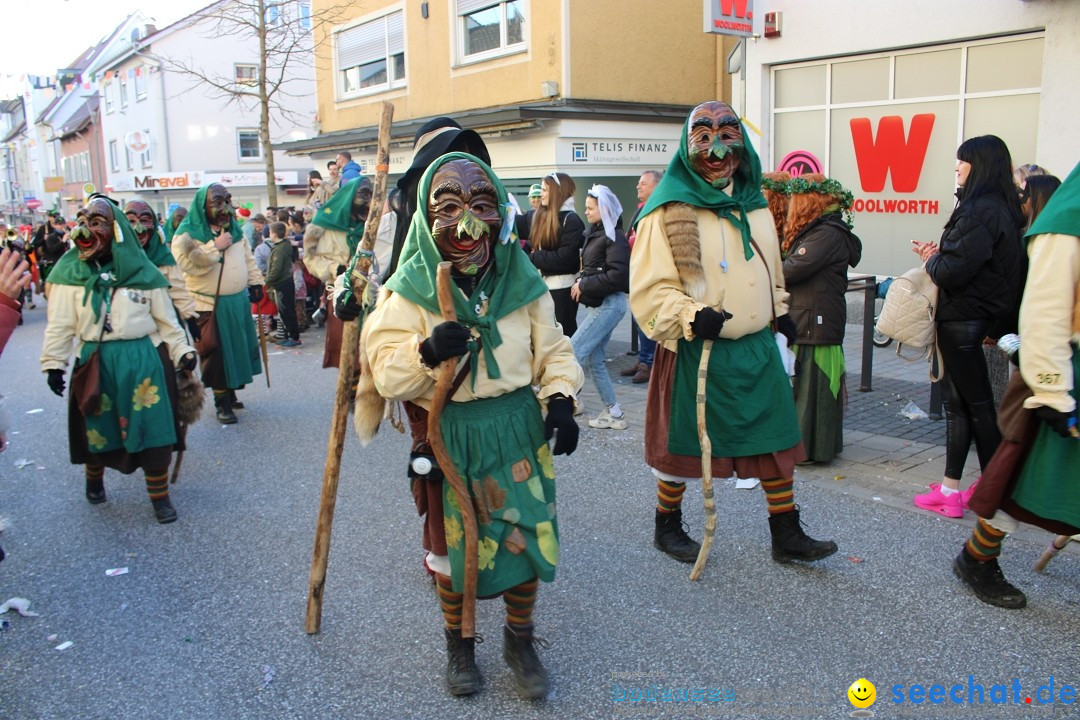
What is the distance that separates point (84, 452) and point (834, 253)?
4784 mm

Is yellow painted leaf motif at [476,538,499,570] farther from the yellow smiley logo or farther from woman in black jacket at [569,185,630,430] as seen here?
woman in black jacket at [569,185,630,430]

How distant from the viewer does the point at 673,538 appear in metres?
4.40

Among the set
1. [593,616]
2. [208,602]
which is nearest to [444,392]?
[593,616]

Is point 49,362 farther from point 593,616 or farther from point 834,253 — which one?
point 834,253

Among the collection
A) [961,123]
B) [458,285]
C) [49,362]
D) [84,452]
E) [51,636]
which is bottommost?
[51,636]

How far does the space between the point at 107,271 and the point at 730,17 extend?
290 inches

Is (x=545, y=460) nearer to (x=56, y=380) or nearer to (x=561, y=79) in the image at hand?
(x=56, y=380)

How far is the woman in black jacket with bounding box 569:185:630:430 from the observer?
7.11 m

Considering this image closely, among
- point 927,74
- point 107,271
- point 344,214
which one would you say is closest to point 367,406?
point 107,271

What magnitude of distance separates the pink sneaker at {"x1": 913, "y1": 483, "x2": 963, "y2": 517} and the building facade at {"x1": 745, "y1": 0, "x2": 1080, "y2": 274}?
5479 mm

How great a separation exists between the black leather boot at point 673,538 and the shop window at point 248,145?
35.9 meters

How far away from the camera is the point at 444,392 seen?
9.59ft

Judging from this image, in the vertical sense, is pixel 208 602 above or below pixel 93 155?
below

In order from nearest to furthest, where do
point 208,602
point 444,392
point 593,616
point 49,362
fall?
1. point 444,392
2. point 593,616
3. point 208,602
4. point 49,362
